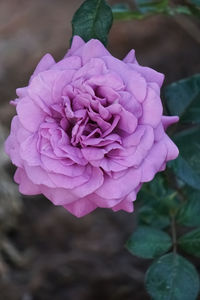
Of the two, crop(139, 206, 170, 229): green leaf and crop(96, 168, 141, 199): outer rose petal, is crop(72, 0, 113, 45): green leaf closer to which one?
crop(96, 168, 141, 199): outer rose petal

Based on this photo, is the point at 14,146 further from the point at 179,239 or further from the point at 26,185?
the point at 179,239

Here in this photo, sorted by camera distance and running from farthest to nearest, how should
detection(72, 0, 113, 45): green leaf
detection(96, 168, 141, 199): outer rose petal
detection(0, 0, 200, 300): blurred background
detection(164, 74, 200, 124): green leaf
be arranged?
detection(0, 0, 200, 300): blurred background → detection(164, 74, 200, 124): green leaf → detection(72, 0, 113, 45): green leaf → detection(96, 168, 141, 199): outer rose petal

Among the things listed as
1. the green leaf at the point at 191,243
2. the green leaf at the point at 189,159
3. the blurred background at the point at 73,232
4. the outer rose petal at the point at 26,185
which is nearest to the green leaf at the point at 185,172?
the green leaf at the point at 189,159

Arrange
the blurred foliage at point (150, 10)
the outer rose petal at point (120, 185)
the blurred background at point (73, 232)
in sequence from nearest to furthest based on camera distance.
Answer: the outer rose petal at point (120, 185), the blurred foliage at point (150, 10), the blurred background at point (73, 232)

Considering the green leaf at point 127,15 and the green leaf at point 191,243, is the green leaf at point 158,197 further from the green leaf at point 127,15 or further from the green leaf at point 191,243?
the green leaf at point 127,15

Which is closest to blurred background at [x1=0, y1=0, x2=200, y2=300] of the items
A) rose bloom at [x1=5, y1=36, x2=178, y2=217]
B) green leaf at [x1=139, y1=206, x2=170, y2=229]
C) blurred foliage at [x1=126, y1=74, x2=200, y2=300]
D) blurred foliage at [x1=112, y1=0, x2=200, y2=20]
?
blurred foliage at [x1=112, y1=0, x2=200, y2=20]

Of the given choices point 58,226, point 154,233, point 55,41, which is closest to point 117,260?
point 58,226

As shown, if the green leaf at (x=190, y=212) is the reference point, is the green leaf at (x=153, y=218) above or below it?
below
